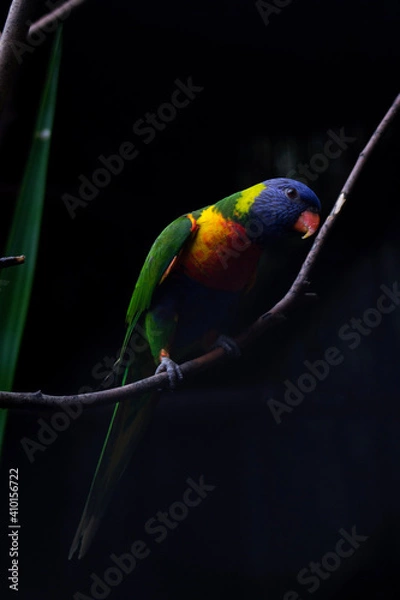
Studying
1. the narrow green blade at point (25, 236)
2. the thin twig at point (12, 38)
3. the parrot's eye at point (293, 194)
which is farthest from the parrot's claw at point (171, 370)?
the thin twig at point (12, 38)

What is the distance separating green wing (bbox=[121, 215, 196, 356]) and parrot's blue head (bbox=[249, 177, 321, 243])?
0.45 feet

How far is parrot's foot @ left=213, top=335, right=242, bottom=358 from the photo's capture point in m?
1.07

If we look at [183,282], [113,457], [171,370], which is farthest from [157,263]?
[113,457]

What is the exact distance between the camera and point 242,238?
40.6 inches

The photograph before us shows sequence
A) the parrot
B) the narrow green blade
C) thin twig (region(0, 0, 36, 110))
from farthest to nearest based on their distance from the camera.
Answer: the parrot → the narrow green blade → thin twig (region(0, 0, 36, 110))

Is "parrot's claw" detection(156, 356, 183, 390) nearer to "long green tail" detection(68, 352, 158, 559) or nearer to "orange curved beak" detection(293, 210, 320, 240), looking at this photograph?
"long green tail" detection(68, 352, 158, 559)

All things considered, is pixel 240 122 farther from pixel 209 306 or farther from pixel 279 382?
pixel 279 382

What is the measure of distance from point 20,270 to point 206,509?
23.2 inches

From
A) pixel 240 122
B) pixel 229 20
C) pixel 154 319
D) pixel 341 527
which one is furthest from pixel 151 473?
pixel 229 20

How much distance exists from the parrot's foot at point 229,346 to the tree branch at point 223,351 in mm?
12

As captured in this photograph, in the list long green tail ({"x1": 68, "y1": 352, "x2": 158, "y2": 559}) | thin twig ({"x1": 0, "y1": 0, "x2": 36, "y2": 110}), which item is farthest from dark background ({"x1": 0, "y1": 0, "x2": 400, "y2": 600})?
thin twig ({"x1": 0, "y1": 0, "x2": 36, "y2": 110})

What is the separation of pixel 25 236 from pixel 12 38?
0.39 m

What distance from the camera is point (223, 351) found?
3.43 feet

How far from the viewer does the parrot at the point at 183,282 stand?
1022mm
